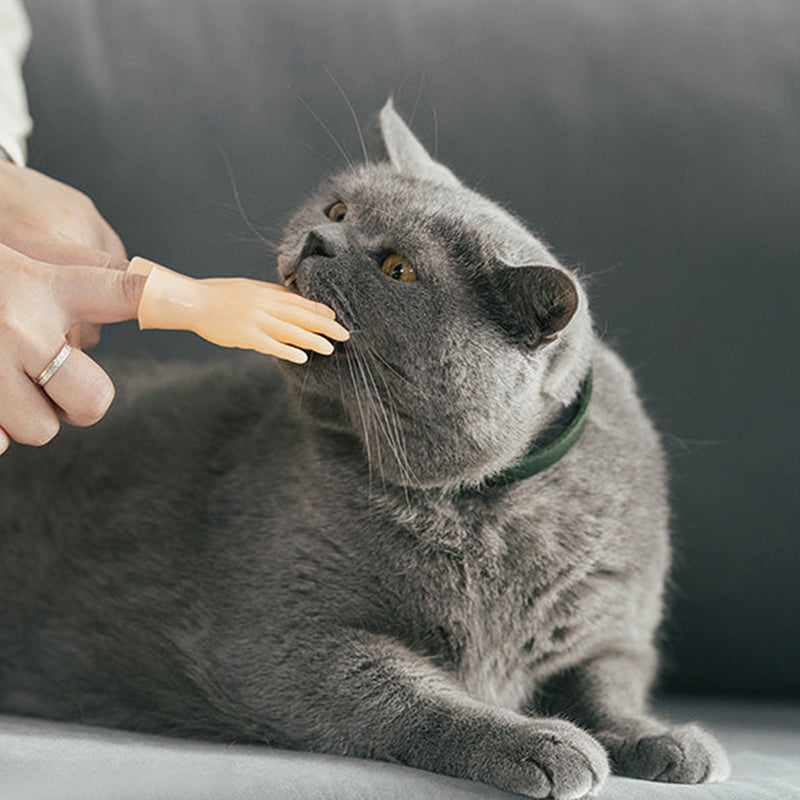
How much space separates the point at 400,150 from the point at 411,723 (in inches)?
27.5

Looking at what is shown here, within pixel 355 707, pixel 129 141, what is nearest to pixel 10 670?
pixel 355 707

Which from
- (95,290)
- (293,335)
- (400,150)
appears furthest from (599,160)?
(95,290)

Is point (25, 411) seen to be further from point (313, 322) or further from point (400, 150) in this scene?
point (400, 150)

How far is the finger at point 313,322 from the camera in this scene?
3.06 ft

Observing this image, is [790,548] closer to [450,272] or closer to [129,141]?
[450,272]

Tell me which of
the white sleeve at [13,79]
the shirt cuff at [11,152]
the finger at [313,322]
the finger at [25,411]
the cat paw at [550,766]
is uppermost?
the white sleeve at [13,79]

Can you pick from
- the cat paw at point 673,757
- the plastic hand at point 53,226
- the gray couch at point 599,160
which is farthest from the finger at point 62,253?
the cat paw at point 673,757

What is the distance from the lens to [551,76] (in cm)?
157

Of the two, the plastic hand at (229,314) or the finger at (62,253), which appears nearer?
the plastic hand at (229,314)

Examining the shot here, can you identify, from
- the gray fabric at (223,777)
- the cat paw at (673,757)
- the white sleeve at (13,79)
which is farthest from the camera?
the white sleeve at (13,79)

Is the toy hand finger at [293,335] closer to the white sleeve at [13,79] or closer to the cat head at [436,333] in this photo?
the cat head at [436,333]

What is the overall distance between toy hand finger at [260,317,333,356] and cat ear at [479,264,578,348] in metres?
0.17

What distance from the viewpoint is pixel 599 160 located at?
1554 mm

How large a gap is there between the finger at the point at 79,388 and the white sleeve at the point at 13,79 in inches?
21.7
